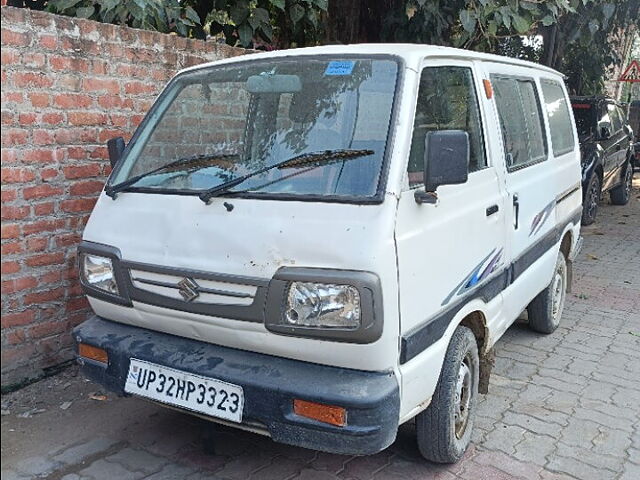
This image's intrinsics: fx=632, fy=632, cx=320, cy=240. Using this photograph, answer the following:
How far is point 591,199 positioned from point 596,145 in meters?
0.82

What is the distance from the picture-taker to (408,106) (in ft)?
9.02

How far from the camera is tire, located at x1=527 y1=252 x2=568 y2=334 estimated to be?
4.87m

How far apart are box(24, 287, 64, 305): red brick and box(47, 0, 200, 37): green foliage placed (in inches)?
72.4

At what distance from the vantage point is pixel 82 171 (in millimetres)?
3918

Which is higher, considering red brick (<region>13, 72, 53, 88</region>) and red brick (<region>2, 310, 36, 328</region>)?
red brick (<region>13, 72, 53, 88</region>)

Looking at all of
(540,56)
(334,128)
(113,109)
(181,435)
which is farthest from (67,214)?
(540,56)

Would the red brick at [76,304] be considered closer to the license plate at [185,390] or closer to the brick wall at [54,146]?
the brick wall at [54,146]

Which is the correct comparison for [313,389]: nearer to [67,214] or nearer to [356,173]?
[356,173]

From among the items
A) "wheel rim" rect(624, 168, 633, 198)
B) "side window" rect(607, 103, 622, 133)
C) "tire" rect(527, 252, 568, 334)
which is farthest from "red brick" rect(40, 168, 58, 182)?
"wheel rim" rect(624, 168, 633, 198)

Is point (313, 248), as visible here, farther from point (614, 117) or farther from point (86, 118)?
point (614, 117)

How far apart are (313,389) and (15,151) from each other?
224 cm

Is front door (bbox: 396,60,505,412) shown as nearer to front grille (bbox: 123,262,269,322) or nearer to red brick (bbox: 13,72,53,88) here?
front grille (bbox: 123,262,269,322)

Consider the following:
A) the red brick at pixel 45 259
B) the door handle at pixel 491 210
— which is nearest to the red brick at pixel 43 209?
the red brick at pixel 45 259

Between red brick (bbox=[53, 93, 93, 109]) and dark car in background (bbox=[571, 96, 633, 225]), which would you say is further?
dark car in background (bbox=[571, 96, 633, 225])
